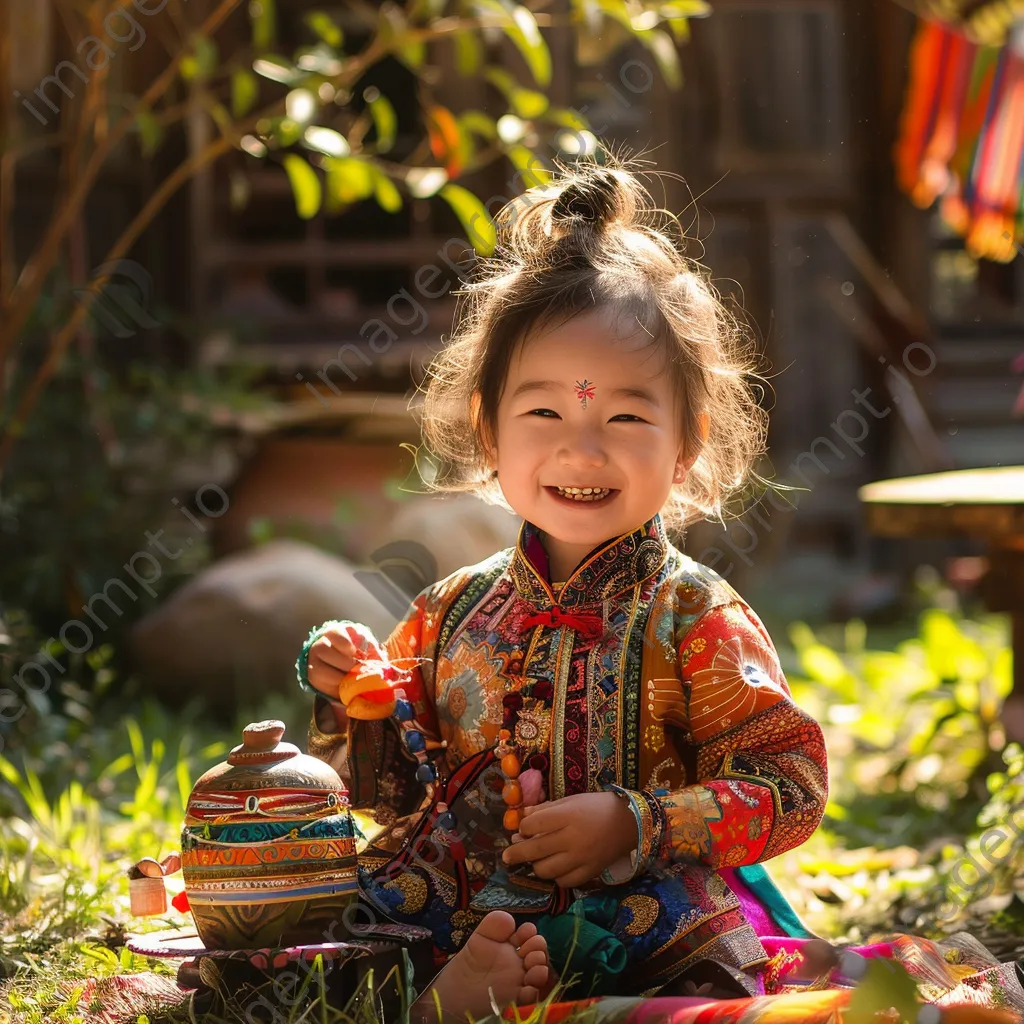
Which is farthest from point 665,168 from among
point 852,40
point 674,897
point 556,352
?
point 674,897

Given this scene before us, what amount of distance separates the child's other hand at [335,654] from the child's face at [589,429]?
0.98 feet

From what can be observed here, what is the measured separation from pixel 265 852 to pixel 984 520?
2.13m

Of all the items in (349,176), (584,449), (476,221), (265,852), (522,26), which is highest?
(522,26)

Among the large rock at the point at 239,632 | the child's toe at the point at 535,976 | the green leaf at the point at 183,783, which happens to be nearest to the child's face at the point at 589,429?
the child's toe at the point at 535,976

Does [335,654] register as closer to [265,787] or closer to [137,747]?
[265,787]

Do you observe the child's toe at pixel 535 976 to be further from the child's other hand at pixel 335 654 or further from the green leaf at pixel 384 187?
the green leaf at pixel 384 187

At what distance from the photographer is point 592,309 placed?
1976 mm

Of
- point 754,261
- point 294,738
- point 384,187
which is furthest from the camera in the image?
point 754,261

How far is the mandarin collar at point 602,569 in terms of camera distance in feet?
6.64

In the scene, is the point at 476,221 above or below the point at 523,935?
above

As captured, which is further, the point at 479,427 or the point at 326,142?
the point at 326,142

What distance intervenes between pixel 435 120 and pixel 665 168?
8.50ft

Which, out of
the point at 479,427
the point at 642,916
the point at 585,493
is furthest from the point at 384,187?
the point at 642,916

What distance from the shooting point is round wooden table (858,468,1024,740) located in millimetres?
3316
